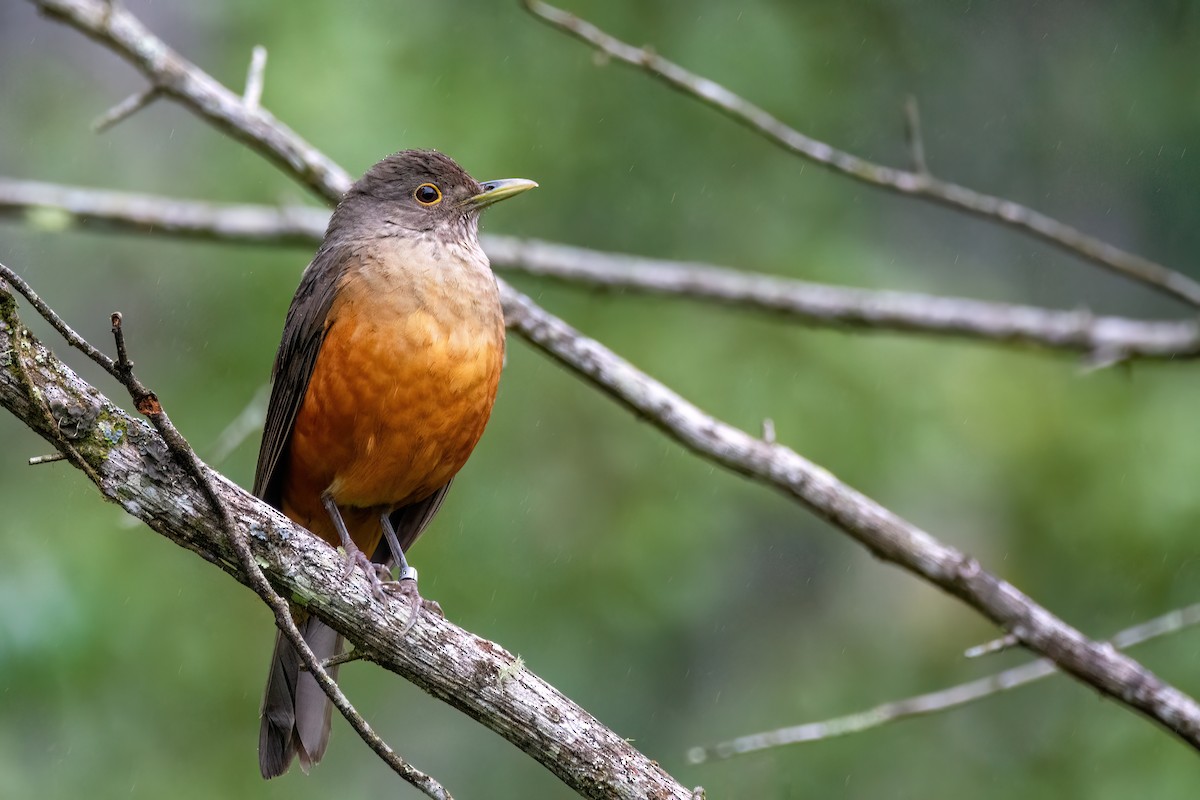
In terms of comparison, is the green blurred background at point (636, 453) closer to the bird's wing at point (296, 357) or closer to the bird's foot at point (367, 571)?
the bird's wing at point (296, 357)

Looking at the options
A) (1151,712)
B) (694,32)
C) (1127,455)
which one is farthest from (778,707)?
(694,32)

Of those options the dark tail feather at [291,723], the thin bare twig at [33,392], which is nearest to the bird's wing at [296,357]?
the dark tail feather at [291,723]

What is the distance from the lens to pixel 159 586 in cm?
633

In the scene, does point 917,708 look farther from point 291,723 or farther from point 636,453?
point 636,453

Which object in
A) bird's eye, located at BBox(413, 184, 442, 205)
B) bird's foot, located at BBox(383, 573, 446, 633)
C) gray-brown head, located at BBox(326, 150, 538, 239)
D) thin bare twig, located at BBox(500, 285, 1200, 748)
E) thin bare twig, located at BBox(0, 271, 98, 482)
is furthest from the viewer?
bird's eye, located at BBox(413, 184, 442, 205)

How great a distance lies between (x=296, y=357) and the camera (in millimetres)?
4328

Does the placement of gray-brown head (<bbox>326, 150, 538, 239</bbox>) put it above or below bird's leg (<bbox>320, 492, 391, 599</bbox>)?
above

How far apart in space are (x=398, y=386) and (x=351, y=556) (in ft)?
2.33

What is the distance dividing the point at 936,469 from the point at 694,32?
2.71m

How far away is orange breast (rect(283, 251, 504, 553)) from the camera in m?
4.10

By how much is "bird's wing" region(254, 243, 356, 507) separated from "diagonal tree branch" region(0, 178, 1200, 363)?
187 centimetres

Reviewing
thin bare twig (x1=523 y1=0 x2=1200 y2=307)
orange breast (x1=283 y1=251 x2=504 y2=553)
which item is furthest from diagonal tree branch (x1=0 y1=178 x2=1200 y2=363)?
orange breast (x1=283 y1=251 x2=504 y2=553)

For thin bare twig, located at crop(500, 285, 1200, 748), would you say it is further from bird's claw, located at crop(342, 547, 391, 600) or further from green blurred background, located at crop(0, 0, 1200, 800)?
bird's claw, located at crop(342, 547, 391, 600)

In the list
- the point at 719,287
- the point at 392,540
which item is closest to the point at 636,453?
the point at 719,287
